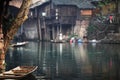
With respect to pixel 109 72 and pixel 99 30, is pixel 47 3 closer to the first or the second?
pixel 99 30

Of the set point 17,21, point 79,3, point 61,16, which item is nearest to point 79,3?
point 79,3

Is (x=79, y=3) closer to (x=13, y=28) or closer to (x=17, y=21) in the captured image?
(x=17, y=21)

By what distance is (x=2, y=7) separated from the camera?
17.2 metres

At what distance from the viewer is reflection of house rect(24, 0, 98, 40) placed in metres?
77.5

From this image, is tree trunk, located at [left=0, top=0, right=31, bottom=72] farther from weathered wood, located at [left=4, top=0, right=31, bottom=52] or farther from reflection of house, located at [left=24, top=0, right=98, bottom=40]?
reflection of house, located at [left=24, top=0, right=98, bottom=40]

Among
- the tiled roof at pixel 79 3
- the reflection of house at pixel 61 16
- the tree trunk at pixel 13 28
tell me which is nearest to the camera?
the tree trunk at pixel 13 28

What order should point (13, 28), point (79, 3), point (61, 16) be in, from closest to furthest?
point (13, 28)
point (61, 16)
point (79, 3)

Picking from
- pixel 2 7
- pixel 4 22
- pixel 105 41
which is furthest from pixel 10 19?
pixel 105 41

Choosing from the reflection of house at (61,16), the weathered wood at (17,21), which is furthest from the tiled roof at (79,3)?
the weathered wood at (17,21)

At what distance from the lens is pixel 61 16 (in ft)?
255

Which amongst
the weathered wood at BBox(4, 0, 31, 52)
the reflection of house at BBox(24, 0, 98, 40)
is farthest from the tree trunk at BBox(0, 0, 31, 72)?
→ the reflection of house at BBox(24, 0, 98, 40)

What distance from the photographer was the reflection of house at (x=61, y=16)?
7750 cm

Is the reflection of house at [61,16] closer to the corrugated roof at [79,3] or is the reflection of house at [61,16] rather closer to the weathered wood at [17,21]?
the corrugated roof at [79,3]

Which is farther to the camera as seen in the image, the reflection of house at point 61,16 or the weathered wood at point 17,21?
the reflection of house at point 61,16
